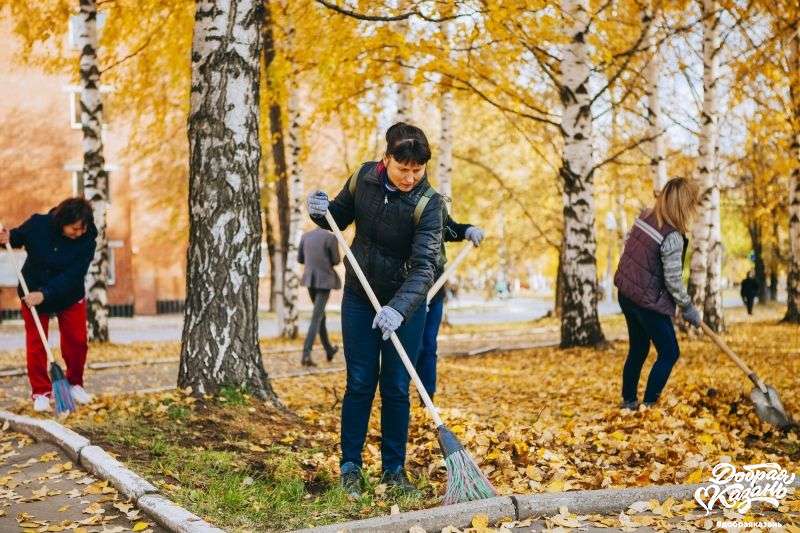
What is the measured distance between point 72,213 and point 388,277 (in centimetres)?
375

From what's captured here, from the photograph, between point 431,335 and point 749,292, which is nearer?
point 431,335

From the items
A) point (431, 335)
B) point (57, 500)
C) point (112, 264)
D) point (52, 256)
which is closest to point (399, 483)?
point (57, 500)

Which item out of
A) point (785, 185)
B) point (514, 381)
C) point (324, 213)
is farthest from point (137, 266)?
point (324, 213)

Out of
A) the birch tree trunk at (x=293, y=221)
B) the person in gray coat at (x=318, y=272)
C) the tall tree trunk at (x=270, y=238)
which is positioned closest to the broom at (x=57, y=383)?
the person in gray coat at (x=318, y=272)

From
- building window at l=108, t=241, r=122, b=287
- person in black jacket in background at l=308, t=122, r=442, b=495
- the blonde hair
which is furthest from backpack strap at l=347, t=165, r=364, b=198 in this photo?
building window at l=108, t=241, r=122, b=287

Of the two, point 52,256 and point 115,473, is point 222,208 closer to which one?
point 52,256

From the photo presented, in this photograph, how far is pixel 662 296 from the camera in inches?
287

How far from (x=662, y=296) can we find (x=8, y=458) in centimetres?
497

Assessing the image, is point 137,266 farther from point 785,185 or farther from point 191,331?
point 191,331

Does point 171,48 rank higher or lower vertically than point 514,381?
higher

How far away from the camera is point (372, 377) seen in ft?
16.8

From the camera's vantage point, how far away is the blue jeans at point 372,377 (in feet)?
16.4

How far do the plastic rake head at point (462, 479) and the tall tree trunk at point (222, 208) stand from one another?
2.72 metres

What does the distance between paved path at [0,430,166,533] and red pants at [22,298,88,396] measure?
1760 millimetres
